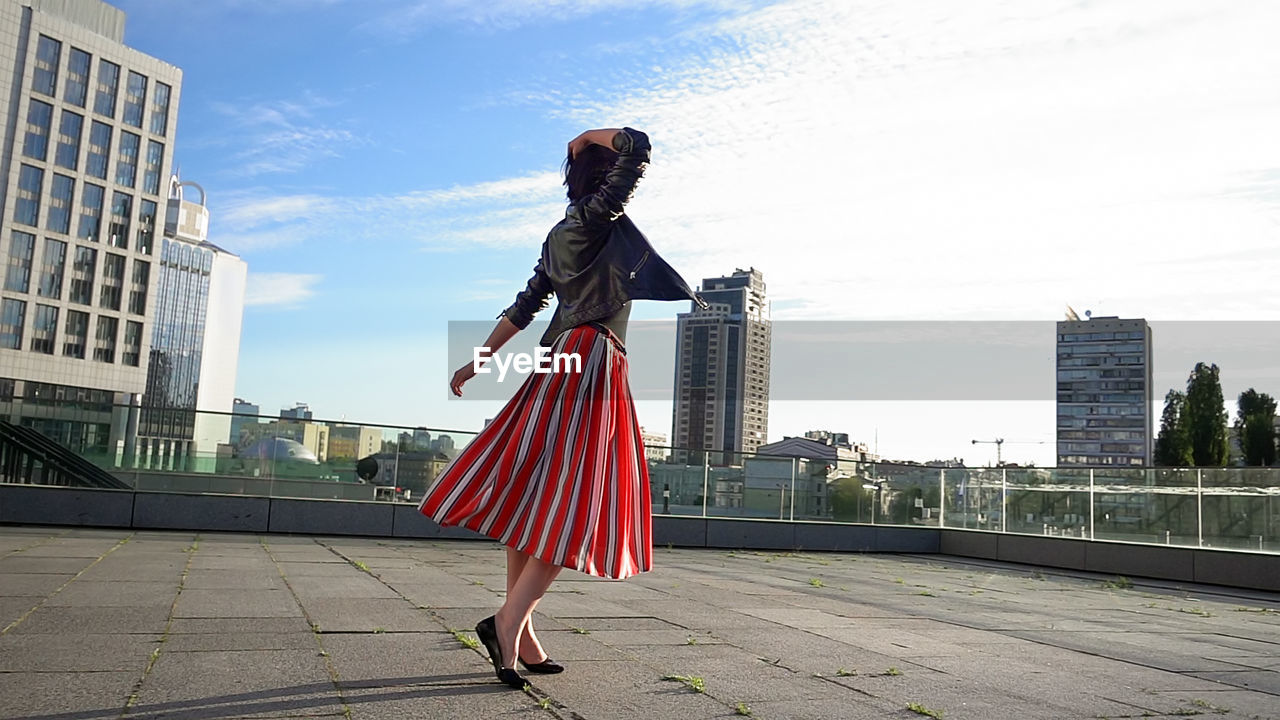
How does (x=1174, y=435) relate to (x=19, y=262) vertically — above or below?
below

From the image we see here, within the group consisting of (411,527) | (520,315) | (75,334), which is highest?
(75,334)

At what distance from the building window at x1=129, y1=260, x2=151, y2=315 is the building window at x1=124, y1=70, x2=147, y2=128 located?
8412 mm

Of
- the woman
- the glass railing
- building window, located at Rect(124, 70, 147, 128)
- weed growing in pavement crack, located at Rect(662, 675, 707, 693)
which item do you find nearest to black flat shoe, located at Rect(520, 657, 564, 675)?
the woman

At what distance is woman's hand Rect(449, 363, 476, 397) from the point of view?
351 centimetres

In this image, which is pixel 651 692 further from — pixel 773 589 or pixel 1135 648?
pixel 773 589

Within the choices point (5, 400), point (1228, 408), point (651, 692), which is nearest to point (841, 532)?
point (5, 400)

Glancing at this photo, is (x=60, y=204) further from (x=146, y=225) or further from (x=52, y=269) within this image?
→ (x=146, y=225)

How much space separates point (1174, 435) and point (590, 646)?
85.5m

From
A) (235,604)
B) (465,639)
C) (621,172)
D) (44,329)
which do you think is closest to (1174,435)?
(44,329)

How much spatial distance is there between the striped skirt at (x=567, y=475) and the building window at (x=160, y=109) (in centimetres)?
6711

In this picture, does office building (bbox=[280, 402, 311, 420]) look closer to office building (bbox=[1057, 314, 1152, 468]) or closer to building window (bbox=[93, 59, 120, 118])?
building window (bbox=[93, 59, 120, 118])

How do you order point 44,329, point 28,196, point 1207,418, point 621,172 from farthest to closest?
point 1207,418
point 44,329
point 28,196
point 621,172

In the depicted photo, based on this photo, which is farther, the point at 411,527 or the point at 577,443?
the point at 411,527

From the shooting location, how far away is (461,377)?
352 centimetres
